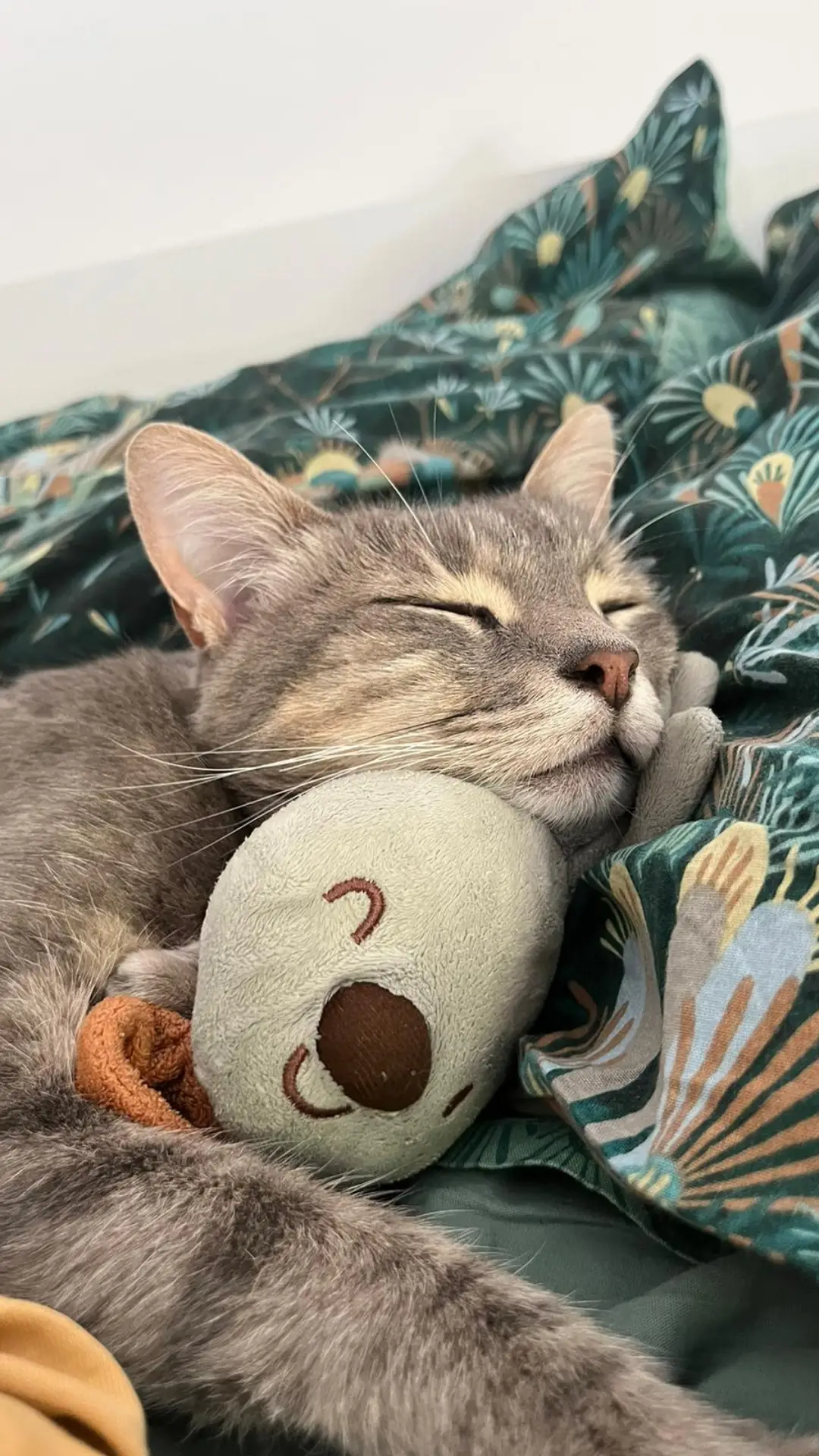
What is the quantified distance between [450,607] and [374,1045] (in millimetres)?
539

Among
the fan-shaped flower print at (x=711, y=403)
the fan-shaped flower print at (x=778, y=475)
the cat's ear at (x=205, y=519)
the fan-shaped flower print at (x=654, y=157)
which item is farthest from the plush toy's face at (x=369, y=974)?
the fan-shaped flower print at (x=654, y=157)

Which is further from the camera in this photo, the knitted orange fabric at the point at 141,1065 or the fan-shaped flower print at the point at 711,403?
the fan-shaped flower print at the point at 711,403

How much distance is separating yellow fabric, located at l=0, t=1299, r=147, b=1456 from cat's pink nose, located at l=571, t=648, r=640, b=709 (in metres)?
0.63

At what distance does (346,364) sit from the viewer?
1.76 metres

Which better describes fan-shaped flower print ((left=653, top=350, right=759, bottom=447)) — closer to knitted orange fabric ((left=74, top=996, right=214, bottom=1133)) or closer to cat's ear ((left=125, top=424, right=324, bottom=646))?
cat's ear ((left=125, top=424, right=324, bottom=646))

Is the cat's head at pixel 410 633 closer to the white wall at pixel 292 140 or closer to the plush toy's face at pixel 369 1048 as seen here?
the plush toy's face at pixel 369 1048

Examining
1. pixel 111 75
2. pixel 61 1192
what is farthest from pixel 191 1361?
pixel 111 75

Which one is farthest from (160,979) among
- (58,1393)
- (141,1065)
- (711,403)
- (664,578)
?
(711,403)

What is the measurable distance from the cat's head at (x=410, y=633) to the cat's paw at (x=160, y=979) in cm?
20

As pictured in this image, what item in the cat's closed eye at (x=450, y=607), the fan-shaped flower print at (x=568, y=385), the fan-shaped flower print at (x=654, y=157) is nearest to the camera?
the cat's closed eye at (x=450, y=607)

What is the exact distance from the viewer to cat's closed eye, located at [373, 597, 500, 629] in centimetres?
105

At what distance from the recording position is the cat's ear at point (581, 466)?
53.7 inches

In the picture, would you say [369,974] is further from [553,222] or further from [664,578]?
[553,222]

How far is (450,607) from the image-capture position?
1.07 metres
